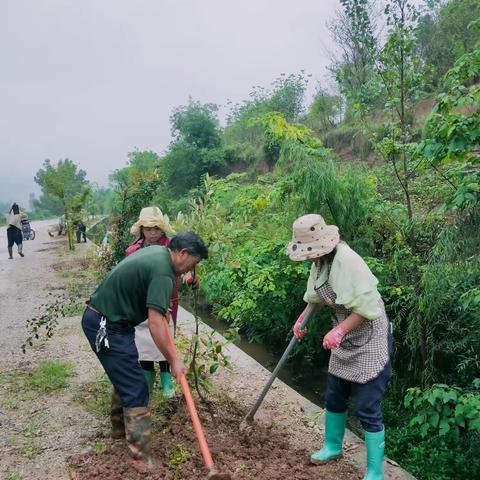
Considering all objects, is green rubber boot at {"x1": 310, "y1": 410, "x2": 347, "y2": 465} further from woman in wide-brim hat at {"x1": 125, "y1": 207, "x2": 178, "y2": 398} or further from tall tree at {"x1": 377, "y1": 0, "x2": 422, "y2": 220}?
tall tree at {"x1": 377, "y1": 0, "x2": 422, "y2": 220}

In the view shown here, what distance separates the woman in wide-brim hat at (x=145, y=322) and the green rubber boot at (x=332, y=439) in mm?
1277

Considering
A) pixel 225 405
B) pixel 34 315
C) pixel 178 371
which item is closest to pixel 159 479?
pixel 178 371

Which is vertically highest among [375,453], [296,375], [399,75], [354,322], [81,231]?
[399,75]

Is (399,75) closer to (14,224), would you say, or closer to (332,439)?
(332,439)

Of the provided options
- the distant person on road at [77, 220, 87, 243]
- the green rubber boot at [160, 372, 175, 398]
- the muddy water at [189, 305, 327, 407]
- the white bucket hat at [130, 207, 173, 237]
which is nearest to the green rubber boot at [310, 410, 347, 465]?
the green rubber boot at [160, 372, 175, 398]

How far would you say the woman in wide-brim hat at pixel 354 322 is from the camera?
8.61 feet

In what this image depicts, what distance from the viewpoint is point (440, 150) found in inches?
112

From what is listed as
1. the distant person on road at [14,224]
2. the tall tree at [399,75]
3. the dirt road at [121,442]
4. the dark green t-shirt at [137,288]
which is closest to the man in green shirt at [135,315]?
the dark green t-shirt at [137,288]

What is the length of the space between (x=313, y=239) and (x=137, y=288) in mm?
1073

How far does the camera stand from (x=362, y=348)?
2766 millimetres

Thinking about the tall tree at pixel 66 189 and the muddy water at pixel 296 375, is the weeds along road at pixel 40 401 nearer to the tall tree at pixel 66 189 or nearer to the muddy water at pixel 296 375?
the muddy water at pixel 296 375

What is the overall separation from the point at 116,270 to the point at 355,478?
1970 millimetres

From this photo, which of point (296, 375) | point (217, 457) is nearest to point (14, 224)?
point (296, 375)

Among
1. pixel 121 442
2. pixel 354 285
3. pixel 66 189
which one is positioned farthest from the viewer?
pixel 66 189
